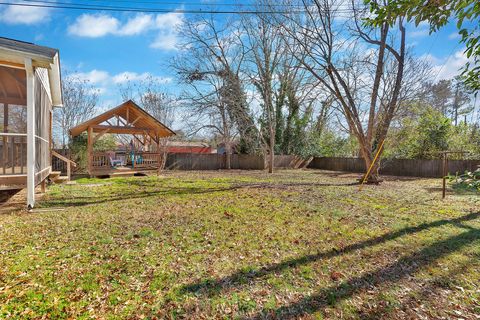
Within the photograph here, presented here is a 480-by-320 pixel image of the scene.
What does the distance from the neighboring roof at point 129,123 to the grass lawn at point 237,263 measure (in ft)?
20.6

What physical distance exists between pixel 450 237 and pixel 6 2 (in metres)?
14.6

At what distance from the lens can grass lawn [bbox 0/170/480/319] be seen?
263 cm

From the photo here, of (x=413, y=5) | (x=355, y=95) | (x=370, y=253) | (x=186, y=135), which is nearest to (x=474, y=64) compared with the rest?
(x=413, y=5)

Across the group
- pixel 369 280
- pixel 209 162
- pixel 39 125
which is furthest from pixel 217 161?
pixel 369 280

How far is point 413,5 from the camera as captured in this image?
247 centimetres

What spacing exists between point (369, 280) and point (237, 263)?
1634 mm

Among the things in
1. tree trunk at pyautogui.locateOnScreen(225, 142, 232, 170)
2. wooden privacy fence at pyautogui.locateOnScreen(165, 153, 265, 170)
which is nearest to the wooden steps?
wooden privacy fence at pyautogui.locateOnScreen(165, 153, 265, 170)

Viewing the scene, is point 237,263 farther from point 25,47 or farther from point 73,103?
point 73,103

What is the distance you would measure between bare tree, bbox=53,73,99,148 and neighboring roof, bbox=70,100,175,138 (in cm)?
→ 890

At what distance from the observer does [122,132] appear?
1280cm

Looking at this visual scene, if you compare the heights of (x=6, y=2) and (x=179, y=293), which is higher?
(x=6, y=2)

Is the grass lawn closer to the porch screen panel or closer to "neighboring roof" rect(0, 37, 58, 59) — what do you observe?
the porch screen panel

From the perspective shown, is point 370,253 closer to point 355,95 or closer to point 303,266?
point 303,266

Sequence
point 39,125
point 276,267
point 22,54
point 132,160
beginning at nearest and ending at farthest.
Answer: point 276,267 → point 22,54 → point 39,125 → point 132,160
